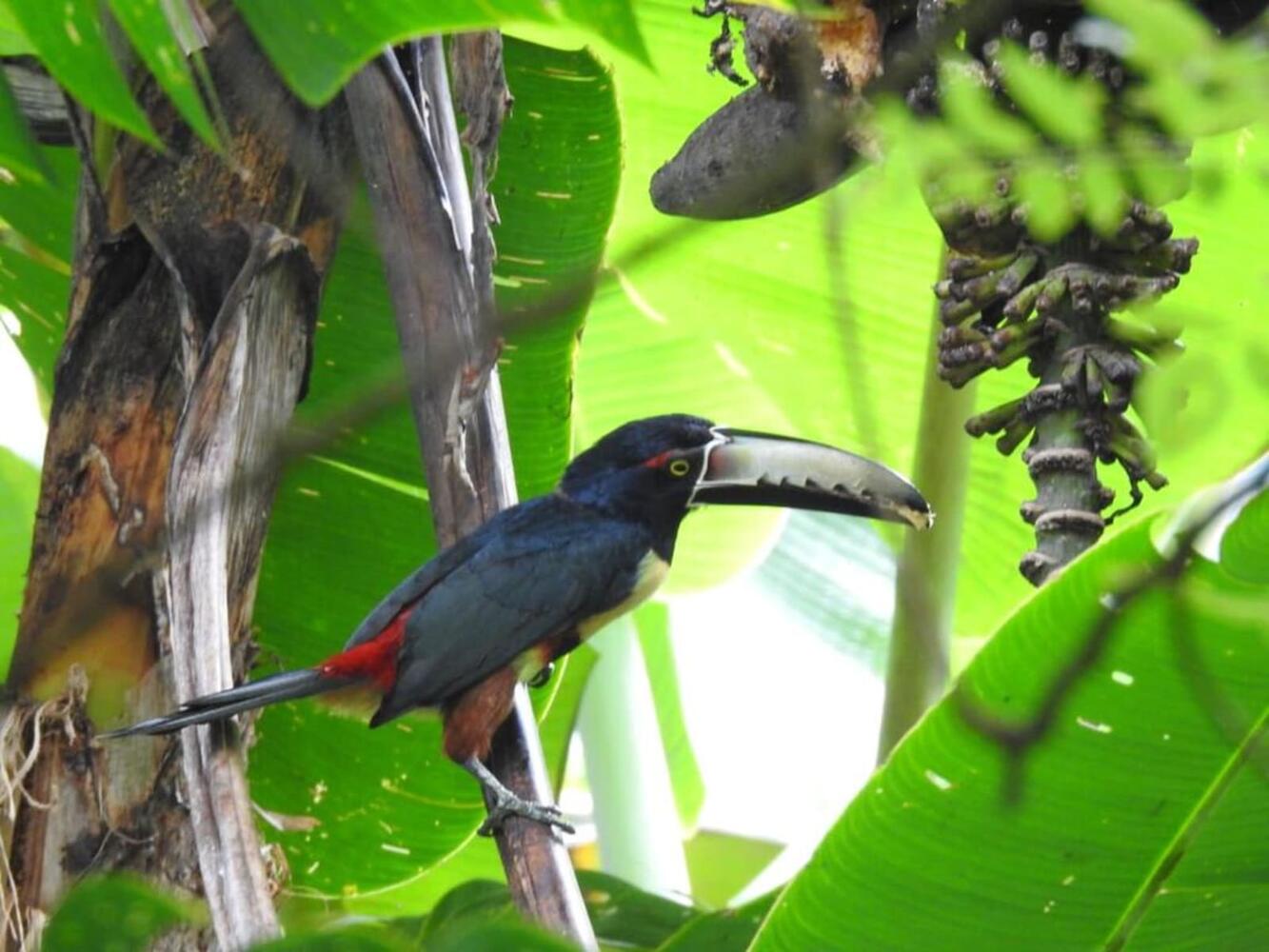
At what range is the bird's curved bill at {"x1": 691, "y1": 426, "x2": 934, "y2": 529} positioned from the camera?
1.49 metres

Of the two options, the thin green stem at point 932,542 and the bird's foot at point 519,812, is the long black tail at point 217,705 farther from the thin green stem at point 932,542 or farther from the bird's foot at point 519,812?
the thin green stem at point 932,542

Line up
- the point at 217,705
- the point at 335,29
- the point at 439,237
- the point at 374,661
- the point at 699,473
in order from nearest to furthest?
1. the point at 335,29
2. the point at 217,705
3. the point at 439,237
4. the point at 374,661
5. the point at 699,473

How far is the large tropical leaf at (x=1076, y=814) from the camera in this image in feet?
3.18

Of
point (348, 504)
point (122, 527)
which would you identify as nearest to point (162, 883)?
point (122, 527)

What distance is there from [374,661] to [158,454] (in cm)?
29

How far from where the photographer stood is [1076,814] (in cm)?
105

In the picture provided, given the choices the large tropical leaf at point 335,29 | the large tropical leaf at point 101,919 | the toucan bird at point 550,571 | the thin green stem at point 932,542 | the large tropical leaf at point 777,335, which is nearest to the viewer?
the large tropical leaf at point 101,919

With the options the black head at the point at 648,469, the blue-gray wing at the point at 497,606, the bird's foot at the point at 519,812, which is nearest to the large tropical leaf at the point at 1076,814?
the bird's foot at the point at 519,812

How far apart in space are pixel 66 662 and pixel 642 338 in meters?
1.26

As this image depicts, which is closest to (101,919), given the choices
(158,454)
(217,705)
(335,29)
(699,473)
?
(335,29)

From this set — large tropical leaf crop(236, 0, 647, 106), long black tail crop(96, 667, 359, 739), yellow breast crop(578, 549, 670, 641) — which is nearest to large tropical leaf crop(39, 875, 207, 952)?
large tropical leaf crop(236, 0, 647, 106)

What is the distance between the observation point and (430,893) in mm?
2457

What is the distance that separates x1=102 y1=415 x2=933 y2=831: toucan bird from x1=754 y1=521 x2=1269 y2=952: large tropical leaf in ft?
1.47

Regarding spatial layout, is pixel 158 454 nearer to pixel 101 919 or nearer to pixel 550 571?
pixel 550 571
